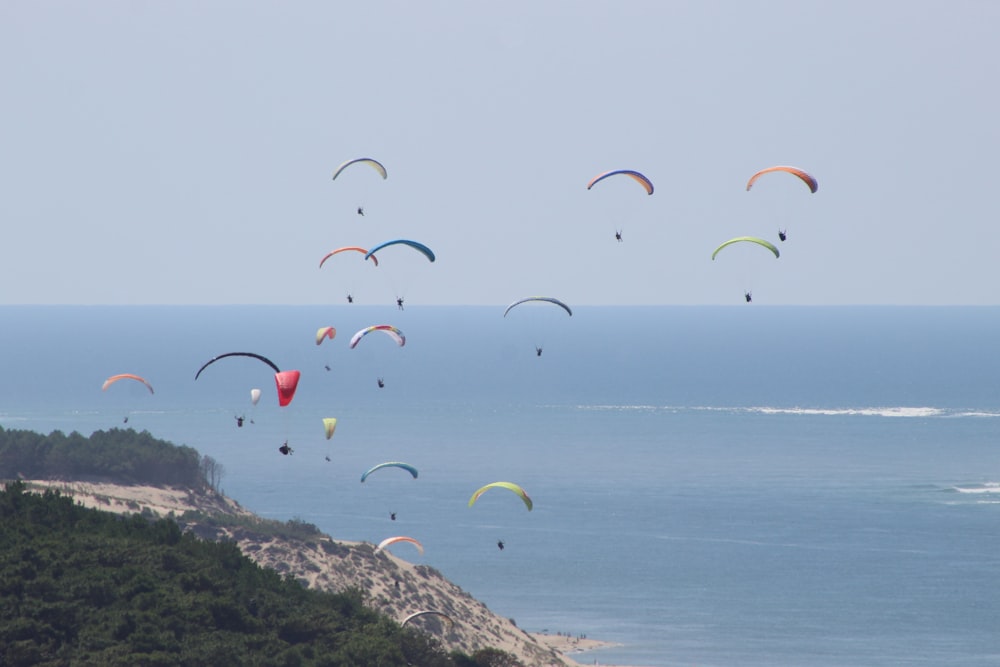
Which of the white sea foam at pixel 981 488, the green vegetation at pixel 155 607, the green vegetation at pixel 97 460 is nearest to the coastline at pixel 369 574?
the green vegetation at pixel 97 460

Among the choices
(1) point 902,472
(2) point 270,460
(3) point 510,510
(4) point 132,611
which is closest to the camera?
(4) point 132,611

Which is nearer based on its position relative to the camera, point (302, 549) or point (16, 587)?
point (16, 587)

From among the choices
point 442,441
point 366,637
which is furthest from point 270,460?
point 366,637

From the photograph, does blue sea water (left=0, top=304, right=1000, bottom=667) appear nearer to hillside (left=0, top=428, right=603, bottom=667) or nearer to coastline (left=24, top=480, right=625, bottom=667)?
coastline (left=24, top=480, right=625, bottom=667)

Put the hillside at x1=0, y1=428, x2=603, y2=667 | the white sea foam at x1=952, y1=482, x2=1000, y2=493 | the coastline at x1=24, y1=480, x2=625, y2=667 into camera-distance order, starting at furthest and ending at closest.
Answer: the white sea foam at x1=952, y1=482, x2=1000, y2=493 → the hillside at x1=0, y1=428, x2=603, y2=667 → the coastline at x1=24, y1=480, x2=625, y2=667

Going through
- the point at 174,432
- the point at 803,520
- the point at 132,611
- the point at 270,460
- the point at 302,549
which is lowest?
the point at 132,611

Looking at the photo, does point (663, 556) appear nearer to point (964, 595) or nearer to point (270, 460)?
point (964, 595)

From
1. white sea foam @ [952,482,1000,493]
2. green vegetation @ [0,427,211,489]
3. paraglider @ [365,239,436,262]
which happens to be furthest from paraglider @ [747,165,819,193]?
white sea foam @ [952,482,1000,493]

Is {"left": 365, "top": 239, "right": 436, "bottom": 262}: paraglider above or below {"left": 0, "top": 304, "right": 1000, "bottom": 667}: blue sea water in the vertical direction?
below
